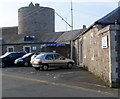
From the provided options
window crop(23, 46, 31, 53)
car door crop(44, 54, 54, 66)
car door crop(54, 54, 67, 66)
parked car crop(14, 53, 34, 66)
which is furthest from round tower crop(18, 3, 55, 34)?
car door crop(44, 54, 54, 66)

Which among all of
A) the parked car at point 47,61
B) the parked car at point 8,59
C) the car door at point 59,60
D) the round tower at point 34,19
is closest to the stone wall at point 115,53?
the parked car at point 47,61

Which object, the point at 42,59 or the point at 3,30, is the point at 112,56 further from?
the point at 3,30

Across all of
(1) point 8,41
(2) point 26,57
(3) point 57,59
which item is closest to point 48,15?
(1) point 8,41

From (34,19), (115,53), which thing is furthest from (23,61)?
(34,19)

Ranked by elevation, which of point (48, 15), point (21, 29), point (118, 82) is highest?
point (48, 15)

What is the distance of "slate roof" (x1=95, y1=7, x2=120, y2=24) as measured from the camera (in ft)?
45.6

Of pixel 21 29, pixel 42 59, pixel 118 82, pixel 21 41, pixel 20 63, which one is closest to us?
pixel 118 82

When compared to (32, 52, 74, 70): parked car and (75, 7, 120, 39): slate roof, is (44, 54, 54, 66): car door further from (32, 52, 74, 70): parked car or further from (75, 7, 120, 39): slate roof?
(75, 7, 120, 39): slate roof

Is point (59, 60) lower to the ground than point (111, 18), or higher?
lower

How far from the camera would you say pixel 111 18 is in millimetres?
14273

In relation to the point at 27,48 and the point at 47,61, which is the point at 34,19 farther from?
the point at 47,61

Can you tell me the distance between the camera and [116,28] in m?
10.4

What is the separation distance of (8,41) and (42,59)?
2734 centimetres

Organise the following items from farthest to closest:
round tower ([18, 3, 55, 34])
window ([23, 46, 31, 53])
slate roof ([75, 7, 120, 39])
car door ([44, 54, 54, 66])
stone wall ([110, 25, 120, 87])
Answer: round tower ([18, 3, 55, 34]) → window ([23, 46, 31, 53]) → car door ([44, 54, 54, 66]) → slate roof ([75, 7, 120, 39]) → stone wall ([110, 25, 120, 87])
